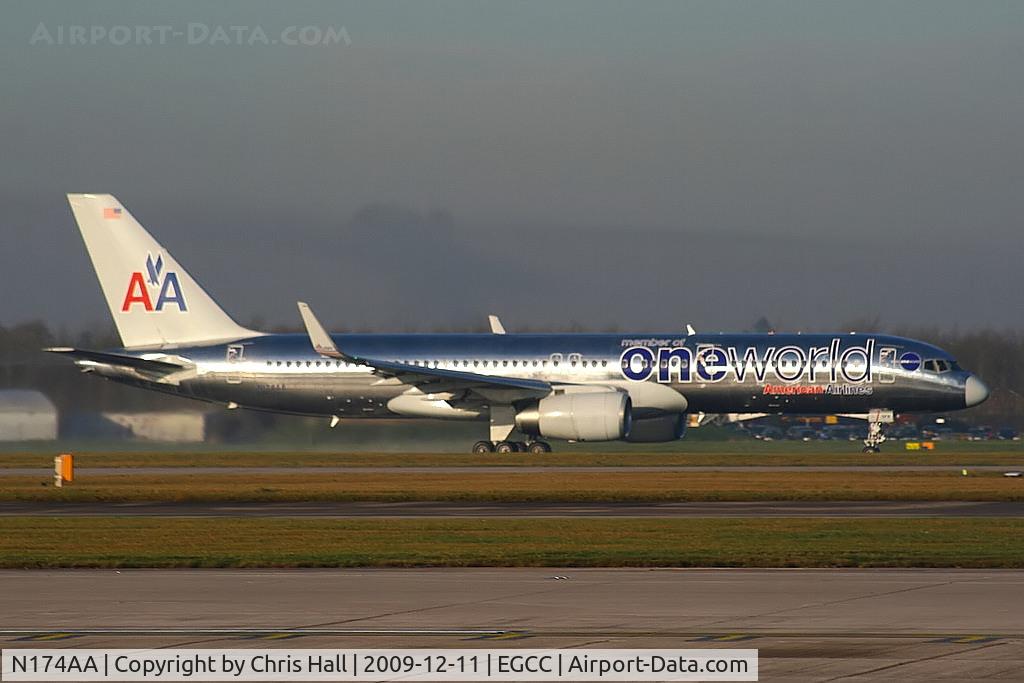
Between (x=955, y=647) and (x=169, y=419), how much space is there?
5009cm

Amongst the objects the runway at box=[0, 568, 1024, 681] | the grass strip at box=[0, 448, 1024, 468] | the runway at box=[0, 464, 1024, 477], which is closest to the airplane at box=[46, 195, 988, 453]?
the grass strip at box=[0, 448, 1024, 468]

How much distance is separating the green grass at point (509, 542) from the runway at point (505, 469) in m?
17.3

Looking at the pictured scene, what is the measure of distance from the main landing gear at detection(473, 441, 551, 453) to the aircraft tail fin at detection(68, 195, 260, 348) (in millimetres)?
10498

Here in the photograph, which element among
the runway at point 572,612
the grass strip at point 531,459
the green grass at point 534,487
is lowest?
the runway at point 572,612

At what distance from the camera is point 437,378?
5528cm

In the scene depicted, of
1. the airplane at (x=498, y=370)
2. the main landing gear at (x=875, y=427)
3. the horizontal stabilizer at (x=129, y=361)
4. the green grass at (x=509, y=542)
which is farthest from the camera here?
the horizontal stabilizer at (x=129, y=361)

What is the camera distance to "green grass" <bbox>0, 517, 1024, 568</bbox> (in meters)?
22.2

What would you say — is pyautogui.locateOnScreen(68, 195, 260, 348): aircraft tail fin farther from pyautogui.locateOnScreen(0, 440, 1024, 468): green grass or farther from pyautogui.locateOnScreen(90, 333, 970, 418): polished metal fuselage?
pyautogui.locateOnScreen(0, 440, 1024, 468): green grass

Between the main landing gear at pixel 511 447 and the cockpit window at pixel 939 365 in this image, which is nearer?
the cockpit window at pixel 939 365

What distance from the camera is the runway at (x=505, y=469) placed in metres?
46.3

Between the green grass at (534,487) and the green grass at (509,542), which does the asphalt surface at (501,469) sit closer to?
the green grass at (534,487)

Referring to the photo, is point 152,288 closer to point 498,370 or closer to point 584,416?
point 498,370

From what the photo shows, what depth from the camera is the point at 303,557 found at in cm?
2281

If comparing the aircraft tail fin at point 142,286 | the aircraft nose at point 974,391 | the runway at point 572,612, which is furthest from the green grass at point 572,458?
the runway at point 572,612
